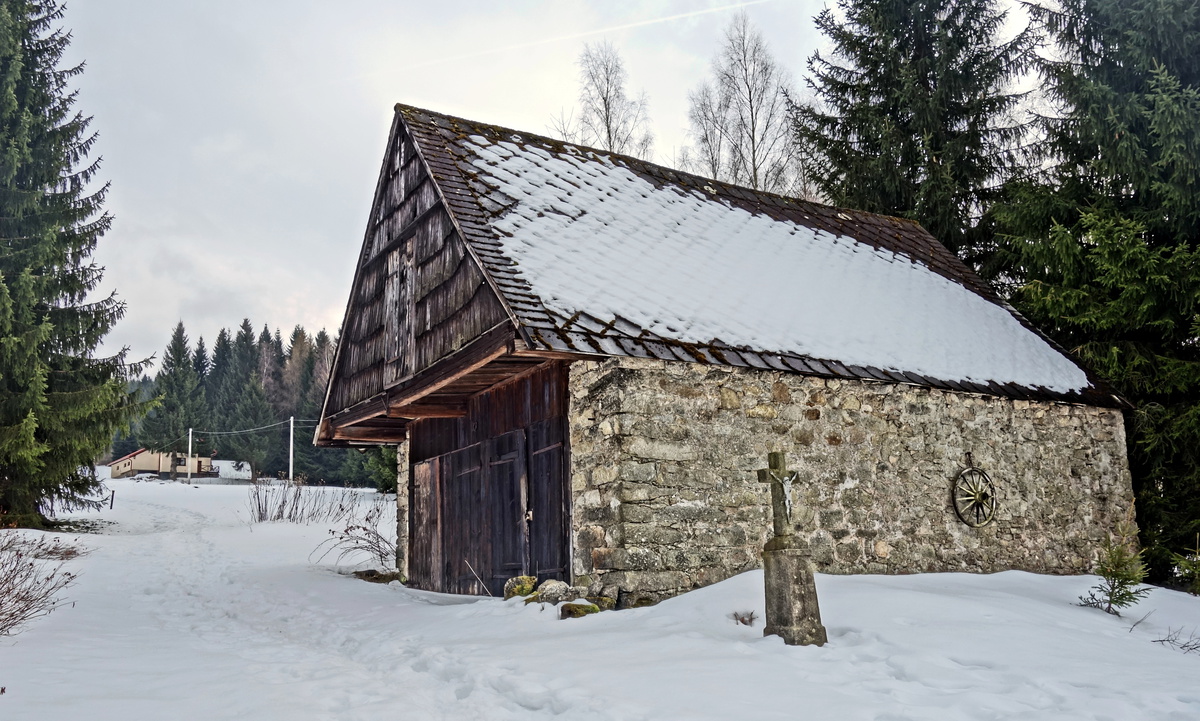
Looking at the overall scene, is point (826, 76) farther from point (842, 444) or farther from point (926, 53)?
point (842, 444)

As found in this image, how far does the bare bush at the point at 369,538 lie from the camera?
14119mm

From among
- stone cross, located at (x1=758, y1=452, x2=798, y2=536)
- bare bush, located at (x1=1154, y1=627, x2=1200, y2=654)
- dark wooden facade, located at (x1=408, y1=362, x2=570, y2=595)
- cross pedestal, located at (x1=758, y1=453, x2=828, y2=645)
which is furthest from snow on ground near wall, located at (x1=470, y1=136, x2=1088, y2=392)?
bare bush, located at (x1=1154, y1=627, x2=1200, y2=654)

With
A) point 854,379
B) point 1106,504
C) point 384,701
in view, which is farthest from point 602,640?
point 1106,504

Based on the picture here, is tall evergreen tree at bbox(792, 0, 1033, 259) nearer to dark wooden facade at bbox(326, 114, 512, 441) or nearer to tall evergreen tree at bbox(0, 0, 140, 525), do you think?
dark wooden facade at bbox(326, 114, 512, 441)

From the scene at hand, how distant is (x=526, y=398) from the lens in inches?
338

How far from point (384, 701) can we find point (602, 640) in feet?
5.06

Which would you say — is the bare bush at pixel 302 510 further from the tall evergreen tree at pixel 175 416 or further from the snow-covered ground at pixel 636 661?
the tall evergreen tree at pixel 175 416

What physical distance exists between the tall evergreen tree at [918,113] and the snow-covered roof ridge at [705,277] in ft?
15.3

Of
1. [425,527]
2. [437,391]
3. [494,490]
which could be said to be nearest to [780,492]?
[494,490]

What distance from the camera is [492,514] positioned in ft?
30.0

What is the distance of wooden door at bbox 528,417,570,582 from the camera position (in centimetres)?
779

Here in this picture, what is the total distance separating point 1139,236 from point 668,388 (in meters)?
7.79

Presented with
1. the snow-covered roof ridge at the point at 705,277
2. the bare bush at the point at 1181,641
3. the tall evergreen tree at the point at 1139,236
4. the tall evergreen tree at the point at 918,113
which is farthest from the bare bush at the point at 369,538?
the tall evergreen tree at the point at 918,113

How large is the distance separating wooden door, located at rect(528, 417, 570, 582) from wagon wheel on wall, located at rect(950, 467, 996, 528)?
429 centimetres
